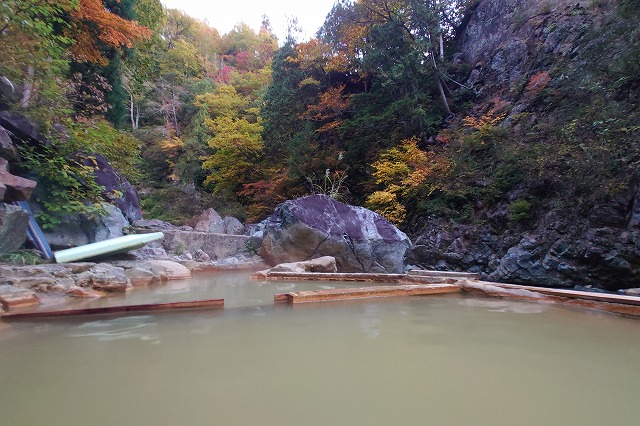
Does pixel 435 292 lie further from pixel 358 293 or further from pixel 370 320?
pixel 370 320

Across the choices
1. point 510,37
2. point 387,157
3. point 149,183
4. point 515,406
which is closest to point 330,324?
point 515,406

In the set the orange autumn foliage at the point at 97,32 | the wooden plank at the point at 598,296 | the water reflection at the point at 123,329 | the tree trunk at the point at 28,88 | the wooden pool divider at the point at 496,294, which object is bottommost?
the water reflection at the point at 123,329

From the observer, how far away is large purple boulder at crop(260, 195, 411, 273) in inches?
269

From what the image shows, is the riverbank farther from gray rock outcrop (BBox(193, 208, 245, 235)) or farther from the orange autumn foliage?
gray rock outcrop (BBox(193, 208, 245, 235))

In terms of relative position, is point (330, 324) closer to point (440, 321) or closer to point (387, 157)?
point (440, 321)

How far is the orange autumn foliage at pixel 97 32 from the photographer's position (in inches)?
250

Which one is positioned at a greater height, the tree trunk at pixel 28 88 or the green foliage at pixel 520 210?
the tree trunk at pixel 28 88

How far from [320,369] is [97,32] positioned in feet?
27.8

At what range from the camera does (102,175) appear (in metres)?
6.81

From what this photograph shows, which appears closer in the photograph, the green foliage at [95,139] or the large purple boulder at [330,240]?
the green foliage at [95,139]

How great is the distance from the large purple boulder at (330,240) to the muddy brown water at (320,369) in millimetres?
4108

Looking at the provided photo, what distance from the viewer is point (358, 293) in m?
3.49

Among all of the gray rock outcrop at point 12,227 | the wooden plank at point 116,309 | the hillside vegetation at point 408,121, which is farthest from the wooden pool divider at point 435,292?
the hillside vegetation at point 408,121

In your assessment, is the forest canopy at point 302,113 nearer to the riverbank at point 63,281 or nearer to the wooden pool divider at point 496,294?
the riverbank at point 63,281
